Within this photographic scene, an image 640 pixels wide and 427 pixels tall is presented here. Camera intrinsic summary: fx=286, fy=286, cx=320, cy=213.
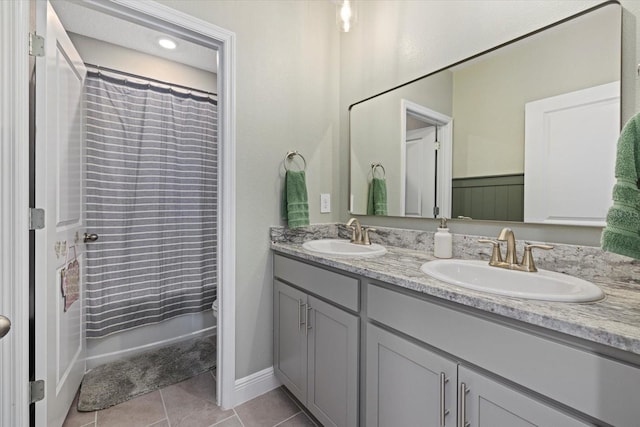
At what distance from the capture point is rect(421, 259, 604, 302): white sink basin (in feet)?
2.57

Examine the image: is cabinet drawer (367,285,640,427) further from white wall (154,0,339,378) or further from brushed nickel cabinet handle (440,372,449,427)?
white wall (154,0,339,378)

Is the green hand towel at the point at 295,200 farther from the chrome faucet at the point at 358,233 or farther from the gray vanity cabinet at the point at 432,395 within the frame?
the gray vanity cabinet at the point at 432,395

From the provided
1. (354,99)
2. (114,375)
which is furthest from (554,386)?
(114,375)

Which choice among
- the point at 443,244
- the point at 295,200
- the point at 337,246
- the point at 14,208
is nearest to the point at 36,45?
the point at 14,208

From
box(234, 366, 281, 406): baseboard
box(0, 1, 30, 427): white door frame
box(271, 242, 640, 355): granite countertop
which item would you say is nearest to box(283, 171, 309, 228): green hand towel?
box(271, 242, 640, 355): granite countertop

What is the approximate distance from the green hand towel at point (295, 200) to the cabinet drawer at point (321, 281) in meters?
0.25

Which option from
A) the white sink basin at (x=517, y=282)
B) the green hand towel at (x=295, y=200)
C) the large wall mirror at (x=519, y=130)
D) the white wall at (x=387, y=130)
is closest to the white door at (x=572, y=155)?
the large wall mirror at (x=519, y=130)

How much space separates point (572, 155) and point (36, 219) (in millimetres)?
2153

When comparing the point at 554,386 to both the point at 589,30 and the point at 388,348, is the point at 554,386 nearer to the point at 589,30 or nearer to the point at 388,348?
the point at 388,348

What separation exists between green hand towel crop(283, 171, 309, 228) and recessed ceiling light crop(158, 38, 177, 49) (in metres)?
1.40

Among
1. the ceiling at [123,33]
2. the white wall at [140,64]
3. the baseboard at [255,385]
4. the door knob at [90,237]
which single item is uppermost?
the ceiling at [123,33]

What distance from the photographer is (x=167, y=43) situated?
2.15m

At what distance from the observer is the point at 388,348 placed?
3.53 ft

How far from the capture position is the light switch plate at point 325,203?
81.1 inches
